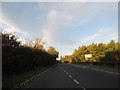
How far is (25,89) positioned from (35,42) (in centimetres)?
6516

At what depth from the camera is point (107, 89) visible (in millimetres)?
10125

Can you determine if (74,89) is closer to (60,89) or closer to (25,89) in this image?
(60,89)

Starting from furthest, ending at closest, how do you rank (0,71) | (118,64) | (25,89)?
1. (118,64)
2. (0,71)
3. (25,89)

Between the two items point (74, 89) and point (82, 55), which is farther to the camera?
point (82, 55)

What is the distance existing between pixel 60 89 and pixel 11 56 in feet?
28.3

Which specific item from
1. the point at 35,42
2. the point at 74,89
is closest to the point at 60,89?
the point at 74,89

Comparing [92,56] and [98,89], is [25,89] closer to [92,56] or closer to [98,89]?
[98,89]

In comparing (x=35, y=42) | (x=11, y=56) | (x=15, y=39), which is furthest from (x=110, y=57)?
(x=11, y=56)

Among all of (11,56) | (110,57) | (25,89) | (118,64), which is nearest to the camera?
(25,89)

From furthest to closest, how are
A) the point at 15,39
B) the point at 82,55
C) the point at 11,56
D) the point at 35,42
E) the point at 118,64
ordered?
the point at 82,55 → the point at 35,42 → the point at 118,64 → the point at 15,39 → the point at 11,56

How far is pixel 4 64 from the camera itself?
647 inches

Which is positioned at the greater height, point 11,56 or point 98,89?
point 11,56

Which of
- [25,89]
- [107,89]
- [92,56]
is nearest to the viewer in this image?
[107,89]

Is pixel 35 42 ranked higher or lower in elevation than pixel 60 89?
higher
